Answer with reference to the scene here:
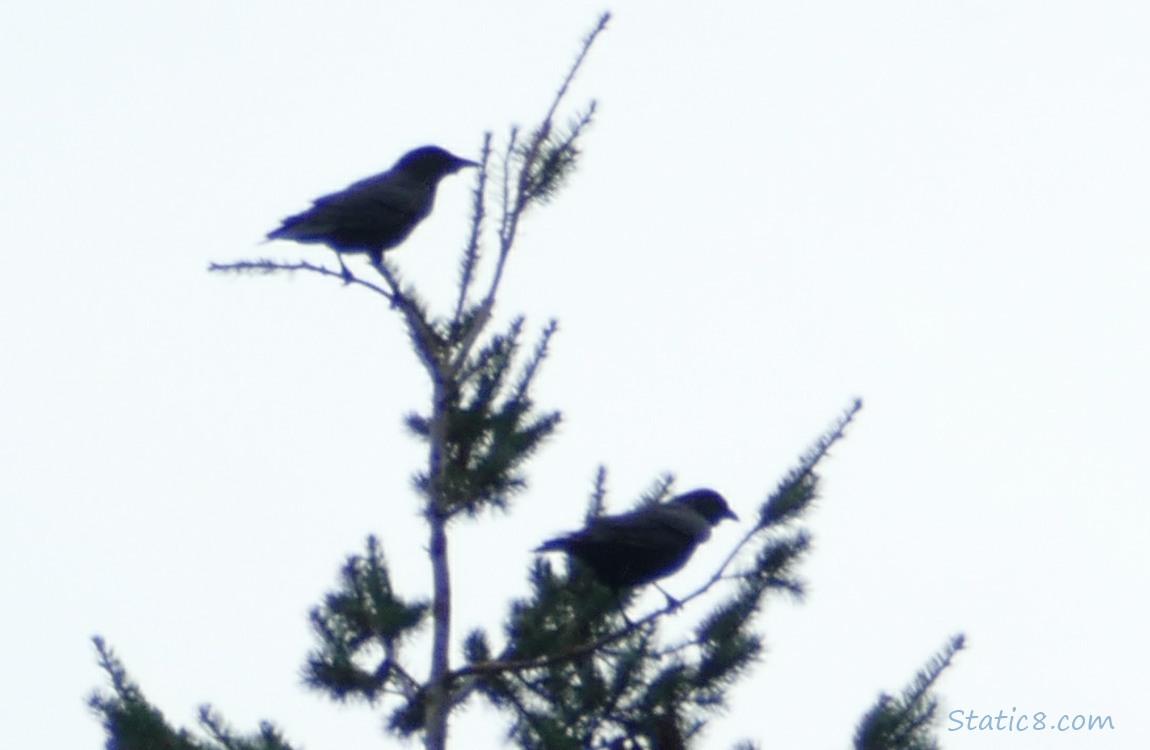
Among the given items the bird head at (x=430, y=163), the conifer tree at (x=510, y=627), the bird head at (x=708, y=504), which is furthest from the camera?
the bird head at (x=430, y=163)

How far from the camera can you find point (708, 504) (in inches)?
292

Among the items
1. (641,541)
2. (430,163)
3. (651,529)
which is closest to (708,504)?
(651,529)

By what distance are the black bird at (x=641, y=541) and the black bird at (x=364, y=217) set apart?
7.02 feet

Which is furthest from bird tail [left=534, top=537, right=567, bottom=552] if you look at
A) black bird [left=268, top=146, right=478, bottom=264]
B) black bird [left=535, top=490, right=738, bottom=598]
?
black bird [left=268, top=146, right=478, bottom=264]

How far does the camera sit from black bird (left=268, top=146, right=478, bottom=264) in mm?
8273

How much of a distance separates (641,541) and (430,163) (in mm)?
4003

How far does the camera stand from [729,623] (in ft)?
16.3

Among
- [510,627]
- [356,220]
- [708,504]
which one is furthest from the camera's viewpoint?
[356,220]

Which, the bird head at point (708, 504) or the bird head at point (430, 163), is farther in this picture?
the bird head at point (430, 163)

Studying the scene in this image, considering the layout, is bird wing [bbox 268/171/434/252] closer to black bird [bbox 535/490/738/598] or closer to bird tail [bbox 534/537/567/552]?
black bird [bbox 535/490/738/598]

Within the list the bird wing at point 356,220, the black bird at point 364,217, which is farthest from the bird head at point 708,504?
the bird wing at point 356,220

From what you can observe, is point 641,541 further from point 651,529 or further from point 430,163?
point 430,163

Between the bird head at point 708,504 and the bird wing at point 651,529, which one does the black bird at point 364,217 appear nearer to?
the bird head at point 708,504

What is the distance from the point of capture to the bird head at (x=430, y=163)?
9.40 meters
